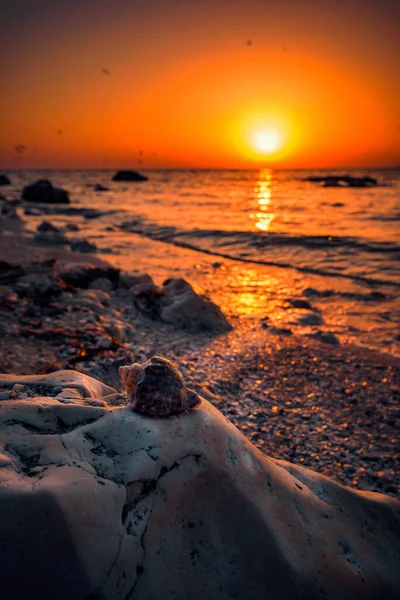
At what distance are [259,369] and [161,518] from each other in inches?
133

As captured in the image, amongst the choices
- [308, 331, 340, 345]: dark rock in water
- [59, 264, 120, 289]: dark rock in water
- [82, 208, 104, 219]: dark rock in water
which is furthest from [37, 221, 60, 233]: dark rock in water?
[308, 331, 340, 345]: dark rock in water

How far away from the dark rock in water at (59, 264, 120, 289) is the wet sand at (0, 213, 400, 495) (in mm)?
595

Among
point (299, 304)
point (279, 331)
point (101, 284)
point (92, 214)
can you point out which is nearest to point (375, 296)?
point (299, 304)

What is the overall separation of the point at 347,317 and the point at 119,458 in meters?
6.13

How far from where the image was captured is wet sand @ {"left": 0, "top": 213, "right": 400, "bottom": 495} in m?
3.64

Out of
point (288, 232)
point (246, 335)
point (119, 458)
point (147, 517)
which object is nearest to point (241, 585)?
point (147, 517)

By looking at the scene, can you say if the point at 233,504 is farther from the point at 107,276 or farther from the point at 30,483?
the point at 107,276

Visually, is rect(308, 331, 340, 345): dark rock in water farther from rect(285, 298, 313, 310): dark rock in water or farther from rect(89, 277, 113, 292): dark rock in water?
rect(89, 277, 113, 292): dark rock in water

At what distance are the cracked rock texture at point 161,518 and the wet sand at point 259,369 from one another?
1.22 m

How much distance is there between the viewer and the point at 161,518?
1.73 meters

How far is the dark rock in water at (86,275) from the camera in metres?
7.74

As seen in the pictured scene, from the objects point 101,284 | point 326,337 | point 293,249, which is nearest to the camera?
point 326,337

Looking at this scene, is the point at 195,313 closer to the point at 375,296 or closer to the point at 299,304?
the point at 299,304

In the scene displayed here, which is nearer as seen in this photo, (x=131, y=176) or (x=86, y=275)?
(x=86, y=275)
